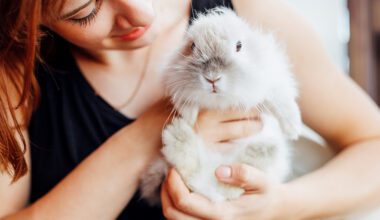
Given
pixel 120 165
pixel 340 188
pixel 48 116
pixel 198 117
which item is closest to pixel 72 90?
pixel 48 116

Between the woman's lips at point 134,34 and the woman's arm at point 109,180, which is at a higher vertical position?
the woman's lips at point 134,34

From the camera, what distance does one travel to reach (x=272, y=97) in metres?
0.92

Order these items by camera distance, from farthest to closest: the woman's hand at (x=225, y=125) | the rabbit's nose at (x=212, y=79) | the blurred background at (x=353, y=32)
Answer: the blurred background at (x=353, y=32)
the woman's hand at (x=225, y=125)
the rabbit's nose at (x=212, y=79)

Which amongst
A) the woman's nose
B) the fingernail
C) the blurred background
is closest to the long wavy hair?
the woman's nose

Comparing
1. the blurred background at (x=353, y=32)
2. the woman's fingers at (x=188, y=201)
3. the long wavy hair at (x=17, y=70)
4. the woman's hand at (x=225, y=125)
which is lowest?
the blurred background at (x=353, y=32)

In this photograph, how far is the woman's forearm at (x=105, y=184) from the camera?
1.00 meters

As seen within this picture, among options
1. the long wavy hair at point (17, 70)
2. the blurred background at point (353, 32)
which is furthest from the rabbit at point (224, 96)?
the blurred background at point (353, 32)

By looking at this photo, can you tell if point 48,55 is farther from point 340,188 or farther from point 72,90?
point 340,188

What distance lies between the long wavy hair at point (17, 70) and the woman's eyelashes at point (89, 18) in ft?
0.12

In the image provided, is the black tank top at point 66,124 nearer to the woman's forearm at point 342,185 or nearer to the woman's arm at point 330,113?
the woman's arm at point 330,113

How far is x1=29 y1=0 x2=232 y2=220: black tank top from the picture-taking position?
1.12 meters

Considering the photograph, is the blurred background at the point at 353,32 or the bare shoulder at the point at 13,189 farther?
the blurred background at the point at 353,32

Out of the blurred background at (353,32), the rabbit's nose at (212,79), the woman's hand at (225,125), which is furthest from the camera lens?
the blurred background at (353,32)

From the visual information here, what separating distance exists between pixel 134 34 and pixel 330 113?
48cm
